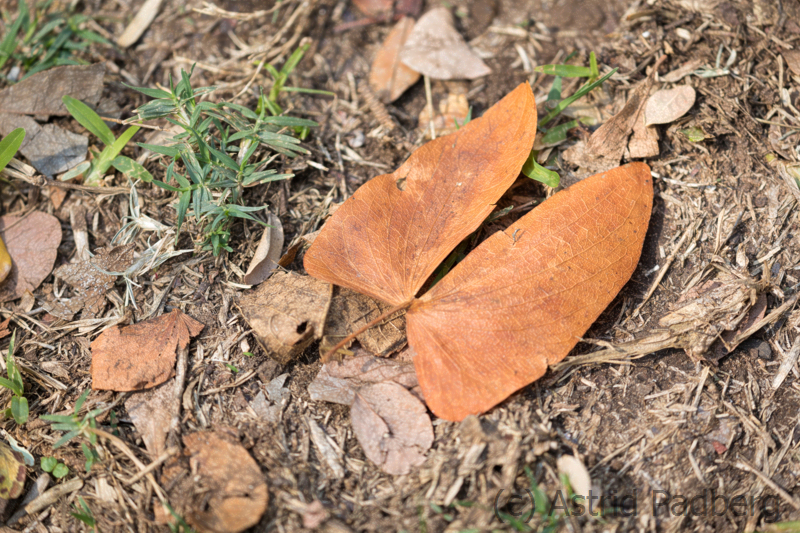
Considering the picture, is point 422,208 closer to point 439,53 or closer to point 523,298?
point 523,298

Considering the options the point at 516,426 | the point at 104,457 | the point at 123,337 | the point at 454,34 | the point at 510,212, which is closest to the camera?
the point at 516,426

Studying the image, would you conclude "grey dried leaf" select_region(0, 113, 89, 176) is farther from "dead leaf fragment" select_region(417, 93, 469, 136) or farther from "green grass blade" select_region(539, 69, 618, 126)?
"green grass blade" select_region(539, 69, 618, 126)

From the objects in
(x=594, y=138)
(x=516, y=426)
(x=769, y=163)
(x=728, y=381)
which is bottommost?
(x=728, y=381)

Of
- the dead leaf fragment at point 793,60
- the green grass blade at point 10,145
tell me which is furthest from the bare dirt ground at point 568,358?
the green grass blade at point 10,145

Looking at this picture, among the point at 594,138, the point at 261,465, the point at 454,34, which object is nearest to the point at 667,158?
the point at 594,138

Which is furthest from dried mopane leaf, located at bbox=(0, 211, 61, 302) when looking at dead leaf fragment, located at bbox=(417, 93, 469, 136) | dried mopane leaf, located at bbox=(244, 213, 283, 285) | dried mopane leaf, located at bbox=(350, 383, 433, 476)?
dead leaf fragment, located at bbox=(417, 93, 469, 136)

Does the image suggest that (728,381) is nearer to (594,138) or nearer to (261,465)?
(594,138)

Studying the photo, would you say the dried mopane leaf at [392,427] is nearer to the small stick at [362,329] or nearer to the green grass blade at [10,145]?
the small stick at [362,329]
